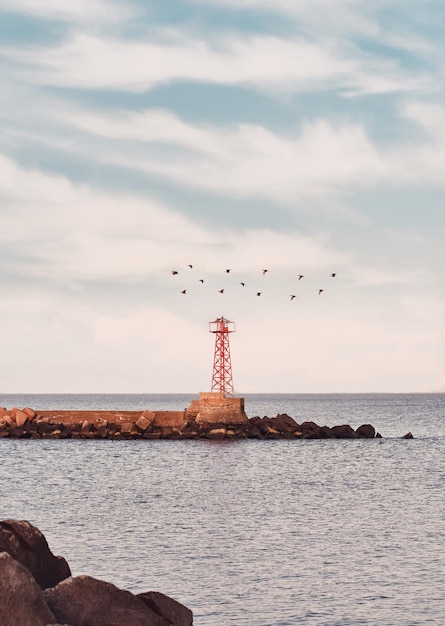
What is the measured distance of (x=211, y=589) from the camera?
21953 millimetres

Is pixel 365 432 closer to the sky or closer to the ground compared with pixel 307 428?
closer to the ground

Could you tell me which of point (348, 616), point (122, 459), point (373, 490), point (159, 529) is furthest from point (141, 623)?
point (122, 459)

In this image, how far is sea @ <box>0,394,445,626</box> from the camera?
68.5ft

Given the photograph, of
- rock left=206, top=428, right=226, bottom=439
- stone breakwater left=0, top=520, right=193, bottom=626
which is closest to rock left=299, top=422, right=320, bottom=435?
rock left=206, top=428, right=226, bottom=439

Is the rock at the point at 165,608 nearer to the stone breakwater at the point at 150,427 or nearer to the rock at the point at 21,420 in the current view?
the stone breakwater at the point at 150,427

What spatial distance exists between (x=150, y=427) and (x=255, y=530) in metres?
52.1

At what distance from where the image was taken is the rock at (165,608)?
1530 cm

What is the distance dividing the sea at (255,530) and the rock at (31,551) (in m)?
3.24

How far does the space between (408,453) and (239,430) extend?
14.6 m

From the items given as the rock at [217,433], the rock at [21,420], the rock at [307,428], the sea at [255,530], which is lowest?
the sea at [255,530]

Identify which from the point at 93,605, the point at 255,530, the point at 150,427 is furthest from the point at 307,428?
the point at 93,605

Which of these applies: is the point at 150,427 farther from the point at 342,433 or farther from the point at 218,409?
the point at 342,433

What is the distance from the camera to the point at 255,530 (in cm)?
3098

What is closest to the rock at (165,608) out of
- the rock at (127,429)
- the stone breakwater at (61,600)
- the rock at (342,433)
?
the stone breakwater at (61,600)
